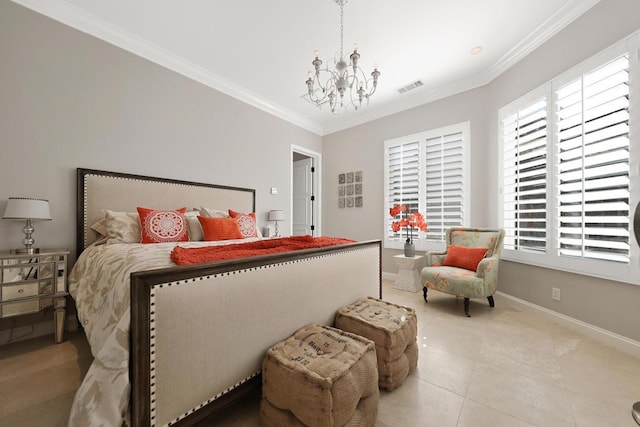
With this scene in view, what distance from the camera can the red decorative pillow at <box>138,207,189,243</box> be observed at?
2359mm

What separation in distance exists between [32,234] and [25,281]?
19.4 inches

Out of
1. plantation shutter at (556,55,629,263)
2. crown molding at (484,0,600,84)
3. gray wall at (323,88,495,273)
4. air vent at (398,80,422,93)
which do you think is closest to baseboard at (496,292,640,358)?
plantation shutter at (556,55,629,263)

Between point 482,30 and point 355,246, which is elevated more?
point 482,30

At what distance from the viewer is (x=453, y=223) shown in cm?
366

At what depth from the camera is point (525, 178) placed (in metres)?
2.85

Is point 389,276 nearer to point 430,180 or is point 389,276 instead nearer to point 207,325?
point 430,180

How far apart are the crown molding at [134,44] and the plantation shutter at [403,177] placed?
225 centimetres

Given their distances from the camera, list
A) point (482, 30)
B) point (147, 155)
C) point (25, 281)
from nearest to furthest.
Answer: point (25, 281), point (482, 30), point (147, 155)

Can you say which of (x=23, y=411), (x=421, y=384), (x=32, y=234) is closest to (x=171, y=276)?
(x=23, y=411)

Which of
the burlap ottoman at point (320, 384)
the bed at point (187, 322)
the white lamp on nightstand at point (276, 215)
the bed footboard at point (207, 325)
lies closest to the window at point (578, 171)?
the bed at point (187, 322)

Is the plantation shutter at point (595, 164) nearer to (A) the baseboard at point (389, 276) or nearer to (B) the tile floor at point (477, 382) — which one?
(B) the tile floor at point (477, 382)

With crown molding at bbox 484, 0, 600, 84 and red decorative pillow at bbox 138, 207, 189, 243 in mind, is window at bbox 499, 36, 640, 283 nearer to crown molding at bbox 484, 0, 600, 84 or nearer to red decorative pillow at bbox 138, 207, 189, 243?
crown molding at bbox 484, 0, 600, 84

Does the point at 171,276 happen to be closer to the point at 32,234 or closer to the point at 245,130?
the point at 32,234

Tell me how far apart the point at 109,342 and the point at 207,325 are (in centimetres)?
34
